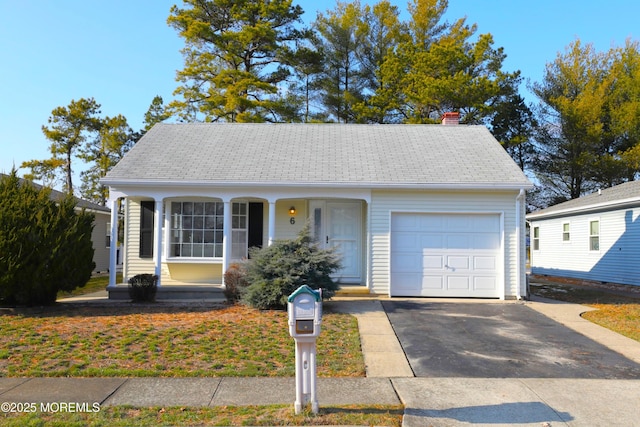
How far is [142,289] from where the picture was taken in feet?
36.3

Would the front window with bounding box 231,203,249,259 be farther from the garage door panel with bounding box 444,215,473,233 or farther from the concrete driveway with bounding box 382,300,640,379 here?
the garage door panel with bounding box 444,215,473,233

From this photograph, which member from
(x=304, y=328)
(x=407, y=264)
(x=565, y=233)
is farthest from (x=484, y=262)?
(x=565, y=233)

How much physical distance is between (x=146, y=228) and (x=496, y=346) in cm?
970

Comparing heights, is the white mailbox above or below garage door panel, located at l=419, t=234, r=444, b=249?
below

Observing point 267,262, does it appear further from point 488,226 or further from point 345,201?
point 488,226

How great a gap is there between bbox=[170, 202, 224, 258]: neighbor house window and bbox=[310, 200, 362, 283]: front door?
104 inches

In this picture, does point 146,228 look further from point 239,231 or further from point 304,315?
point 304,315

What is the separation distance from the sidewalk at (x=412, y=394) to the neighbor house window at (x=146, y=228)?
7.31 metres

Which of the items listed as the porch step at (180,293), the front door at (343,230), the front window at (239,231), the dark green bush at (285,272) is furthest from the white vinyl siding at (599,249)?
the porch step at (180,293)

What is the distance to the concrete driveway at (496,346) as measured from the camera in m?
6.39

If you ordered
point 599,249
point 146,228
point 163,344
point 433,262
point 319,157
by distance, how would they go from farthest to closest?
point 599,249
point 319,157
point 146,228
point 433,262
point 163,344

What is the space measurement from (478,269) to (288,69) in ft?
62.1

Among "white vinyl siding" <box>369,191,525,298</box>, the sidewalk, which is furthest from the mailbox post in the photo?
"white vinyl siding" <box>369,191,525,298</box>

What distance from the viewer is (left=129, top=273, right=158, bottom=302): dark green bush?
11.1m
